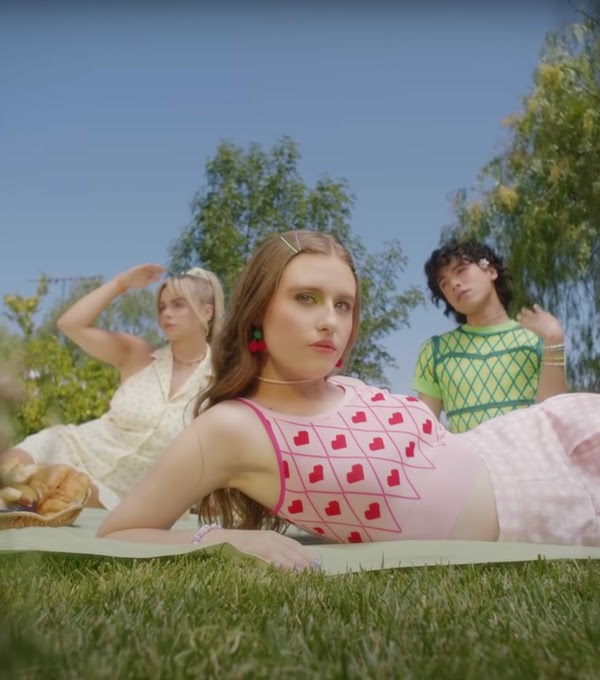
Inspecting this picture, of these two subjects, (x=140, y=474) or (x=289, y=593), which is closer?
(x=289, y=593)

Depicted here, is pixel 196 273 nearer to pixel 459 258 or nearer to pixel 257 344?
pixel 459 258

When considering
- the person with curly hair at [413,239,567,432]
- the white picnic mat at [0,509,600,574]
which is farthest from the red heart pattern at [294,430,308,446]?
the person with curly hair at [413,239,567,432]

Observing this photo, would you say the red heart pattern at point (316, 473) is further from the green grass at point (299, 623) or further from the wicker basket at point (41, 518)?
the wicker basket at point (41, 518)

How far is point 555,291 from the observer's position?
10.5 meters

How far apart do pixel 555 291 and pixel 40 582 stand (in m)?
9.76

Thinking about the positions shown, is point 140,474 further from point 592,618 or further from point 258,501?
point 592,618

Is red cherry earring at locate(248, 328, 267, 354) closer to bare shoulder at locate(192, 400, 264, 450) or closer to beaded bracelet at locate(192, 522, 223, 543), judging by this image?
bare shoulder at locate(192, 400, 264, 450)

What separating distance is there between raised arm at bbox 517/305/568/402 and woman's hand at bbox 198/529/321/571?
1.76 meters

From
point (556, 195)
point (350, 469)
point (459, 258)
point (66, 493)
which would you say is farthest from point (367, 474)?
point (556, 195)

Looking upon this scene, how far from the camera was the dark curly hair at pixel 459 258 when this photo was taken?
4.25 m

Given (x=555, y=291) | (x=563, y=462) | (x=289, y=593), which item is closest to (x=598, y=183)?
(x=555, y=291)

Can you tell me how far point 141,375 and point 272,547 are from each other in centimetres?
289

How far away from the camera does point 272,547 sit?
6.03ft

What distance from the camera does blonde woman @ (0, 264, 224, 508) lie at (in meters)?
4.35
